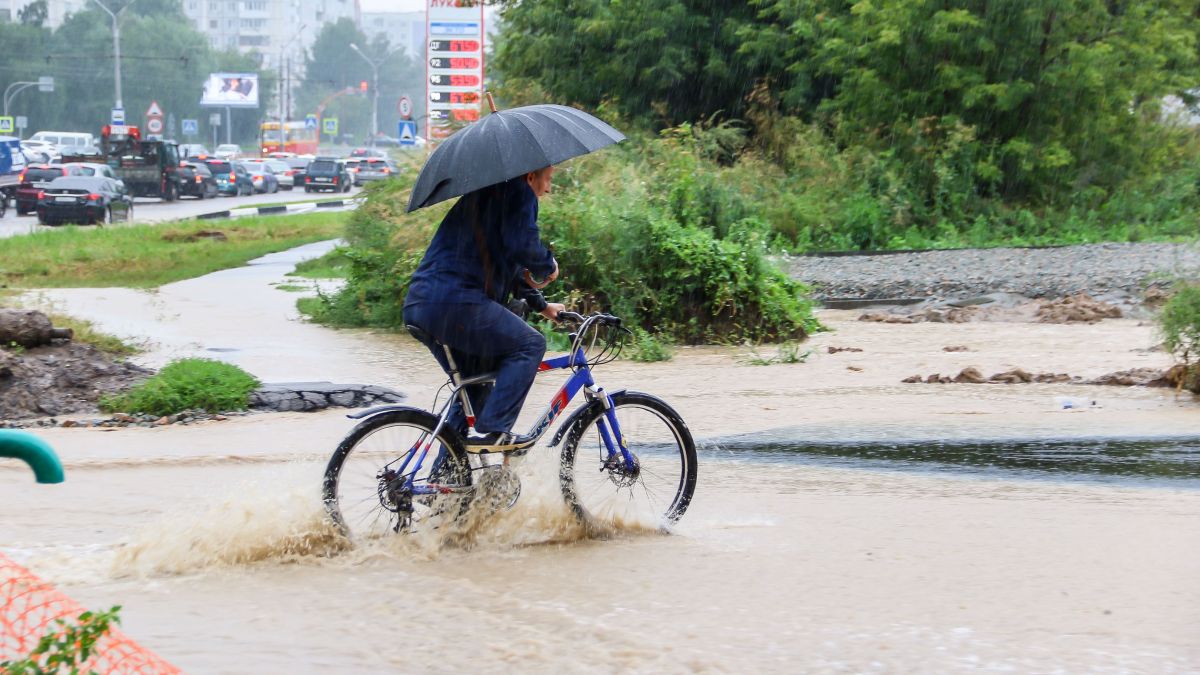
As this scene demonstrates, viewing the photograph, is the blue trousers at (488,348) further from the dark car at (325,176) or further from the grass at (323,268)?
the dark car at (325,176)

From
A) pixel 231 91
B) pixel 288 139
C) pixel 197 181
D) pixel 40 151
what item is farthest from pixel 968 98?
pixel 288 139

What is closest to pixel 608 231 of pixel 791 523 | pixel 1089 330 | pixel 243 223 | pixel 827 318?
pixel 827 318

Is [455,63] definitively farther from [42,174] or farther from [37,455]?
[37,455]

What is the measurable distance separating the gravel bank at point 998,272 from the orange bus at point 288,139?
85382 millimetres

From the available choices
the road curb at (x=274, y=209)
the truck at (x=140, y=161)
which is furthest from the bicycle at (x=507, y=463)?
the truck at (x=140, y=161)

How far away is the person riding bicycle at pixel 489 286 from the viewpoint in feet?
19.1

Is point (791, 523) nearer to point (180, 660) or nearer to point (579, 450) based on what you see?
point (579, 450)

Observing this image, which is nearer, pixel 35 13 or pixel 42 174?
pixel 42 174

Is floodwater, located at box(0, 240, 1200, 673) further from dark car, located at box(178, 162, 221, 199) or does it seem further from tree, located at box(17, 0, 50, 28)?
tree, located at box(17, 0, 50, 28)

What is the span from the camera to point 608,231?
13.9 m

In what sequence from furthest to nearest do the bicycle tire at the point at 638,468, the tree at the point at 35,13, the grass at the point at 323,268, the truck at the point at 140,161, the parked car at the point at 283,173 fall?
the tree at the point at 35,13 → the parked car at the point at 283,173 → the truck at the point at 140,161 → the grass at the point at 323,268 → the bicycle tire at the point at 638,468

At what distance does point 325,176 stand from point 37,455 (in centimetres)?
6436

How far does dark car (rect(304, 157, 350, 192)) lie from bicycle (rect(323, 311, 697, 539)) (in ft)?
200

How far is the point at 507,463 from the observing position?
Result: 608 centimetres
